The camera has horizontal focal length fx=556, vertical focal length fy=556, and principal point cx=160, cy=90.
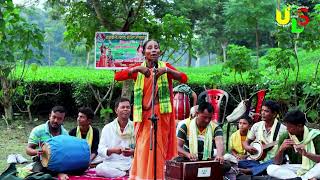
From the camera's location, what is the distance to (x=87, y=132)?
6996 mm

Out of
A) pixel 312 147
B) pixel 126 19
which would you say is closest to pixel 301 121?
pixel 312 147

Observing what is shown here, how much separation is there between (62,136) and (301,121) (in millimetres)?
2617

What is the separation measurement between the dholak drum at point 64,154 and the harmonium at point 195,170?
1.31 m

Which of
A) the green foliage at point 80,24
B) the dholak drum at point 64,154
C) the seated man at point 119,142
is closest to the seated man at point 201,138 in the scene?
the seated man at point 119,142

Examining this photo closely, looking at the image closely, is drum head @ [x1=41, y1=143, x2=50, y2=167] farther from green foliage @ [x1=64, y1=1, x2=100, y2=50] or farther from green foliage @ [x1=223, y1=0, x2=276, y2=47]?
green foliage @ [x1=223, y1=0, x2=276, y2=47]

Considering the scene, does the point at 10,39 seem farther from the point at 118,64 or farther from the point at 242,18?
the point at 242,18

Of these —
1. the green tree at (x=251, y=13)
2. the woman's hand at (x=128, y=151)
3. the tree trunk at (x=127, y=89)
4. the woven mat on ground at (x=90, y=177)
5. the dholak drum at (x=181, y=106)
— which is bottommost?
the woven mat on ground at (x=90, y=177)

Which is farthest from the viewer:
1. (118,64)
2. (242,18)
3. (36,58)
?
(242,18)

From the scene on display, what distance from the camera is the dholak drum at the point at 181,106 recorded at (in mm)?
7918

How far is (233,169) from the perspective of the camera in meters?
5.98

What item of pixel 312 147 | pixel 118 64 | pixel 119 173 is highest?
pixel 118 64

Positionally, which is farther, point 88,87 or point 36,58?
point 88,87

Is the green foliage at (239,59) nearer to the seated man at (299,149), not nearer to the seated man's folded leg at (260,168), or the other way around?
the seated man's folded leg at (260,168)

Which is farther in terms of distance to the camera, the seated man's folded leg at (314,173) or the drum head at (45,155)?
the drum head at (45,155)
